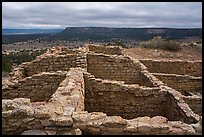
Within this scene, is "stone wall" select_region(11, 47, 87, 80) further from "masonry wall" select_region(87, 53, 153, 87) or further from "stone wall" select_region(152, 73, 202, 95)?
"stone wall" select_region(152, 73, 202, 95)

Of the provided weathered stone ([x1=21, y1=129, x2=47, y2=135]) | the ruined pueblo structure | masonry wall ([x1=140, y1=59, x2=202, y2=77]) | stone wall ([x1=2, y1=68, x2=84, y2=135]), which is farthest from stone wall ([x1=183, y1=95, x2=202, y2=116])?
masonry wall ([x1=140, y1=59, x2=202, y2=77])

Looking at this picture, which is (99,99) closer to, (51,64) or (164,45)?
(51,64)

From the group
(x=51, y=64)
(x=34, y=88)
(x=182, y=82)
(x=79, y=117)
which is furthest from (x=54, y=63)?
(x=79, y=117)

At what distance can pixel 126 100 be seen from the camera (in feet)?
30.2

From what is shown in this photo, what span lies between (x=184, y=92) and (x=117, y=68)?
9.89ft

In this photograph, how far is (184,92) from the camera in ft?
44.8

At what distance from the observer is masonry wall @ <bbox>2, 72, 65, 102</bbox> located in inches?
376

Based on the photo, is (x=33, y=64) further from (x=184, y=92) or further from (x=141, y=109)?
(x=184, y=92)

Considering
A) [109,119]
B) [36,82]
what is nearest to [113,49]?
[36,82]

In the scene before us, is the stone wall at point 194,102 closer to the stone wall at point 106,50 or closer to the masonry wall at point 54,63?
the masonry wall at point 54,63

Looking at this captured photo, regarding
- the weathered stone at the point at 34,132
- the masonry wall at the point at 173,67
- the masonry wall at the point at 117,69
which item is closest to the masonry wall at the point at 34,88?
the masonry wall at the point at 117,69

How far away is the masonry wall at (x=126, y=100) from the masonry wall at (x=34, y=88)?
1114 millimetres

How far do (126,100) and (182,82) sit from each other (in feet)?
16.7

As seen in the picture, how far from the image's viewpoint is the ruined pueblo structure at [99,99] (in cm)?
533
